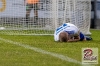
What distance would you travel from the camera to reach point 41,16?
35.9 feet

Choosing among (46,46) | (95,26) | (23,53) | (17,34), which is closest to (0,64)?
(23,53)

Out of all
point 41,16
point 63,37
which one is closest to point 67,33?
point 63,37

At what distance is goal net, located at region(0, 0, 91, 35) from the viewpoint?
10789 millimetres

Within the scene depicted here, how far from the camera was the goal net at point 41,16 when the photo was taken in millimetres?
10789

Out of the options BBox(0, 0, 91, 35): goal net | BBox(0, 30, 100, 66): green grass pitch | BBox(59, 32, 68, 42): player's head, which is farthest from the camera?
BBox(0, 0, 91, 35): goal net

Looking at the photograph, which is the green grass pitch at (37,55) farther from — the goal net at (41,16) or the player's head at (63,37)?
the goal net at (41,16)

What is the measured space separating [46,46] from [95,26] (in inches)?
339

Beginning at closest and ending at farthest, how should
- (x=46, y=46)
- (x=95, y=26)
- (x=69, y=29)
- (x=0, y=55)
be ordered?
(x=0, y=55)
(x=46, y=46)
(x=69, y=29)
(x=95, y=26)

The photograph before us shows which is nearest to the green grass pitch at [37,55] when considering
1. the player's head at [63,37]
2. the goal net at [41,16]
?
the player's head at [63,37]

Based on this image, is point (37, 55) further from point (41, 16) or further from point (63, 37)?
point (41, 16)

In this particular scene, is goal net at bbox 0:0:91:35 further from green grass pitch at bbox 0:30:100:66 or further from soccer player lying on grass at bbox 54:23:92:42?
green grass pitch at bbox 0:30:100:66

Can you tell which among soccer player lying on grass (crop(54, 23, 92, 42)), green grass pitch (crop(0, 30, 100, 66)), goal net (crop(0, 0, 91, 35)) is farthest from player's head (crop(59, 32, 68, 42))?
goal net (crop(0, 0, 91, 35))

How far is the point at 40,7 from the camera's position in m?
11.0

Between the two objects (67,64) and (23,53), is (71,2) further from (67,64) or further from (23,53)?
(67,64)
